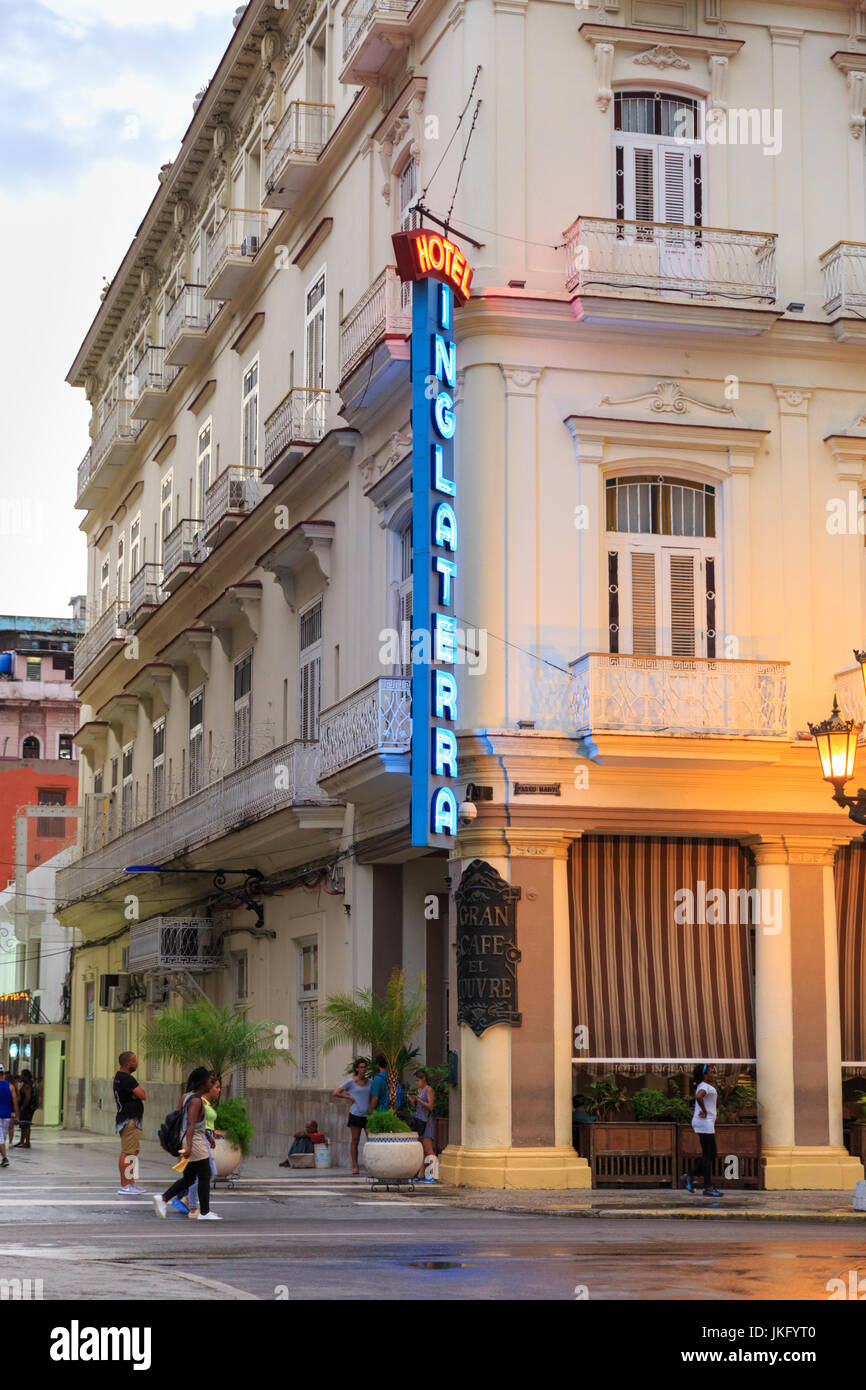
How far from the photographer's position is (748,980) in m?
22.9

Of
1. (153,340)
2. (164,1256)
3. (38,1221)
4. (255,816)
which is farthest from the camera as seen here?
(153,340)

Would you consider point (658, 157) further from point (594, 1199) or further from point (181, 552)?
point (181, 552)

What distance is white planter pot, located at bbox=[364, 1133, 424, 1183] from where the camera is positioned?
67.6 ft

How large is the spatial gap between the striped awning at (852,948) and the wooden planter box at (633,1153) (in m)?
2.92

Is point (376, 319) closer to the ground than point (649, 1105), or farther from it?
farther from it

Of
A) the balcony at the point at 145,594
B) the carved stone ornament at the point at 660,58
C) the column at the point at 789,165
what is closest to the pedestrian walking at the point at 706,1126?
the column at the point at 789,165

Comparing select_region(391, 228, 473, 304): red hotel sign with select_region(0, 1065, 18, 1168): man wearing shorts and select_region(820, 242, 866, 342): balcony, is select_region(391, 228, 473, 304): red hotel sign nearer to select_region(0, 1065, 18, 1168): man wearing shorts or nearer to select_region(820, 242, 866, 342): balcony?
select_region(820, 242, 866, 342): balcony

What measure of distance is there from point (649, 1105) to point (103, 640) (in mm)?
25780

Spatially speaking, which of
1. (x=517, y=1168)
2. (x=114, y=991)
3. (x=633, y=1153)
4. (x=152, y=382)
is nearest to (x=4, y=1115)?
(x=517, y=1168)

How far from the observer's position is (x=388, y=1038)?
22734 millimetres

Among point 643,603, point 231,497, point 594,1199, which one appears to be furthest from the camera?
point 231,497
